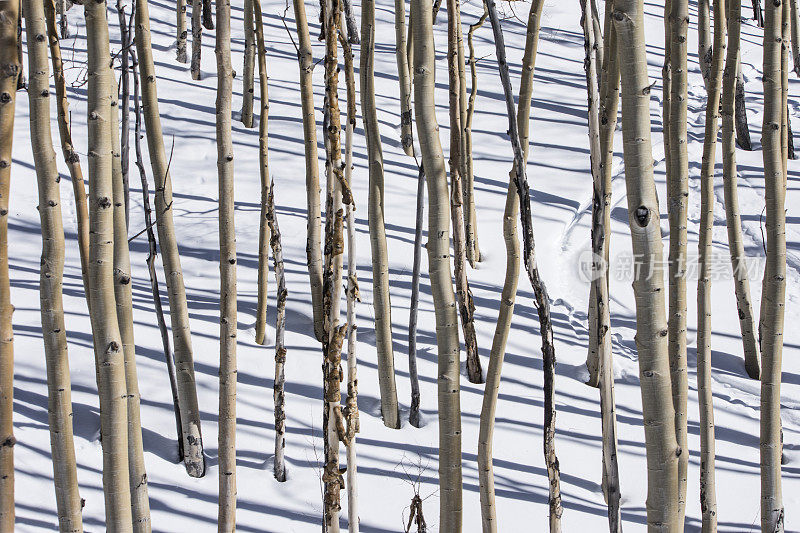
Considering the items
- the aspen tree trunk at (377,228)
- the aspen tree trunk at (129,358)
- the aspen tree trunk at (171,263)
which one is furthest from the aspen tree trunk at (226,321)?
the aspen tree trunk at (377,228)

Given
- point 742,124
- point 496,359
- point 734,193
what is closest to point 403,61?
point 734,193

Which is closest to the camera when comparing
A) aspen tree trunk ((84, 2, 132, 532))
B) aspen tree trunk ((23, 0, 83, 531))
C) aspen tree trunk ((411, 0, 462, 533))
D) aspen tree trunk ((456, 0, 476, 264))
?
aspen tree trunk ((84, 2, 132, 532))

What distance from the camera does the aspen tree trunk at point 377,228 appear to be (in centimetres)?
320

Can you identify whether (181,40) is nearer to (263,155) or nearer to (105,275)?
(263,155)

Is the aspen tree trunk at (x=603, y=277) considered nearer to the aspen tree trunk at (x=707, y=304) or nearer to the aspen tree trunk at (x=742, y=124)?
the aspen tree trunk at (x=707, y=304)

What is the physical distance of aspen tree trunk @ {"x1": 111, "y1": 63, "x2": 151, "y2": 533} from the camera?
1828mm

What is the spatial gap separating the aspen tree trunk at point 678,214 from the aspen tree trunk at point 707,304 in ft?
1.26

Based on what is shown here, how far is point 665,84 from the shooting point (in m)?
2.90

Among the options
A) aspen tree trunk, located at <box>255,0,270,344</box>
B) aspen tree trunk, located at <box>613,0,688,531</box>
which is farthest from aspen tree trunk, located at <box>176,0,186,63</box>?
aspen tree trunk, located at <box>613,0,688,531</box>

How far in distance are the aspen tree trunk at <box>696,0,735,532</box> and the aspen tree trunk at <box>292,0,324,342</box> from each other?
1.79 m

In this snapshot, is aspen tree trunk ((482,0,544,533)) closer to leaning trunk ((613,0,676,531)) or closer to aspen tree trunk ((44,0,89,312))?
leaning trunk ((613,0,676,531))

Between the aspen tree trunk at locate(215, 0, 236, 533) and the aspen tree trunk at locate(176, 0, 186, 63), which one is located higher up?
the aspen tree trunk at locate(176, 0, 186, 63)

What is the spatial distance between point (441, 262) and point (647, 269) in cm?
59

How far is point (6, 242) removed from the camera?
5.09ft
